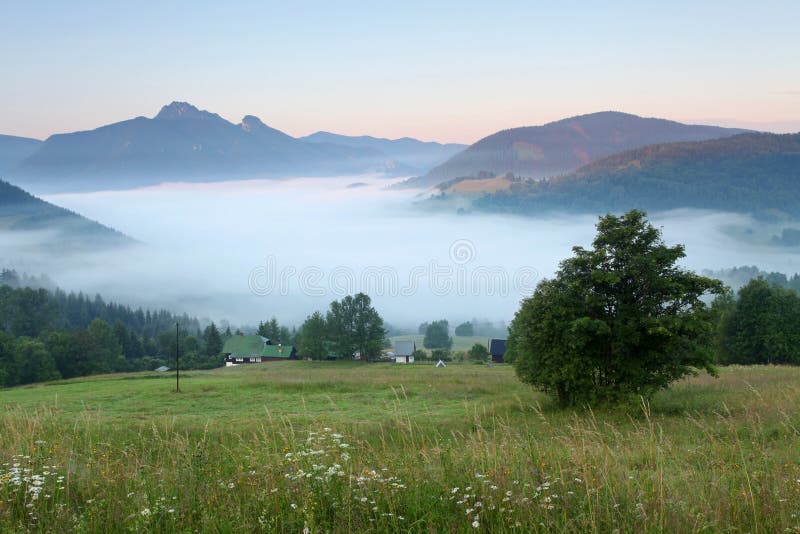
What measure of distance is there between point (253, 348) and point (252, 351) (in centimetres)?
91

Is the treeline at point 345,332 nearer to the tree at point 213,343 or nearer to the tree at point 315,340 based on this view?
the tree at point 315,340

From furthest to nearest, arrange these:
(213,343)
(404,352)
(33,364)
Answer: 1. (213,343)
2. (404,352)
3. (33,364)

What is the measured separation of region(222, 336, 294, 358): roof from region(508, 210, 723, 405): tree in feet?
311

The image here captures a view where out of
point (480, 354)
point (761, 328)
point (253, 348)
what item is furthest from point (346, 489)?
point (253, 348)

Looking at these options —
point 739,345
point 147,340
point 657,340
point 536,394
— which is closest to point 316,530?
point 657,340

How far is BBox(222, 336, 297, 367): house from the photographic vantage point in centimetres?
11131

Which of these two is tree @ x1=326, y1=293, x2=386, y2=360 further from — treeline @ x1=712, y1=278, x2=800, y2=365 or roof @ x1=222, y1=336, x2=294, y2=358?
treeline @ x1=712, y1=278, x2=800, y2=365

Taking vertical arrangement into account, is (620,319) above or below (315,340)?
above

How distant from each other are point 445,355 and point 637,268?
268 ft

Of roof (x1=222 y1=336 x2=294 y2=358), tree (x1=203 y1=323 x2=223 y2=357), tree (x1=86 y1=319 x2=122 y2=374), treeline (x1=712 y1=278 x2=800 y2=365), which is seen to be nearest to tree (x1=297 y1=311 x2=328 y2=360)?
roof (x1=222 y1=336 x2=294 y2=358)

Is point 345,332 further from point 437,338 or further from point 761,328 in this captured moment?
point 437,338

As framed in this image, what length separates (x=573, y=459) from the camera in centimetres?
711

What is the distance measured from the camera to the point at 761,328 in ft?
204

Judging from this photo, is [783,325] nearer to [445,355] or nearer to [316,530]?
[445,355]
